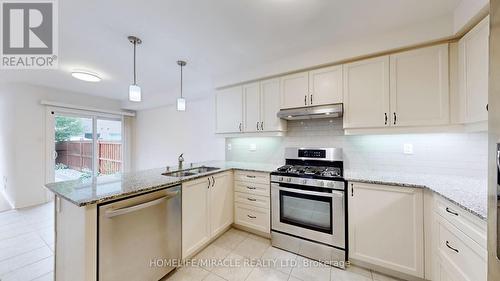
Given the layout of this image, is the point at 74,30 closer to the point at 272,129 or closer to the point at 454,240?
the point at 272,129

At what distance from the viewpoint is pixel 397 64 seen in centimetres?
198

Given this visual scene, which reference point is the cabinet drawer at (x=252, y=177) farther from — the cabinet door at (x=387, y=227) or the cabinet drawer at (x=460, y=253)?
the cabinet drawer at (x=460, y=253)

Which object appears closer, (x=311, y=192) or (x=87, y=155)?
(x=311, y=192)

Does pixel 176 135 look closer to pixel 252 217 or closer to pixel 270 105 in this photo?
pixel 270 105

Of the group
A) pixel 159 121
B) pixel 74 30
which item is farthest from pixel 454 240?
pixel 159 121

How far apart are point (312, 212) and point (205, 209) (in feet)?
4.12

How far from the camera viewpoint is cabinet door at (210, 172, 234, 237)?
7.80ft

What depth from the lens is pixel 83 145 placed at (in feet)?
15.4

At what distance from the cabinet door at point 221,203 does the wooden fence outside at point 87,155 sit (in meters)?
4.22

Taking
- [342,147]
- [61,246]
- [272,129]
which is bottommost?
[61,246]

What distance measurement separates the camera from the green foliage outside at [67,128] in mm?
4176

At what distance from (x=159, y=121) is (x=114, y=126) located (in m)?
1.43

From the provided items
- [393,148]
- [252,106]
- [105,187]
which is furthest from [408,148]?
[105,187]

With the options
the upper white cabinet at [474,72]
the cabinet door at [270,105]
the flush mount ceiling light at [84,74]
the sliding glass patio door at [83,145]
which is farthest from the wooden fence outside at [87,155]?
the upper white cabinet at [474,72]
